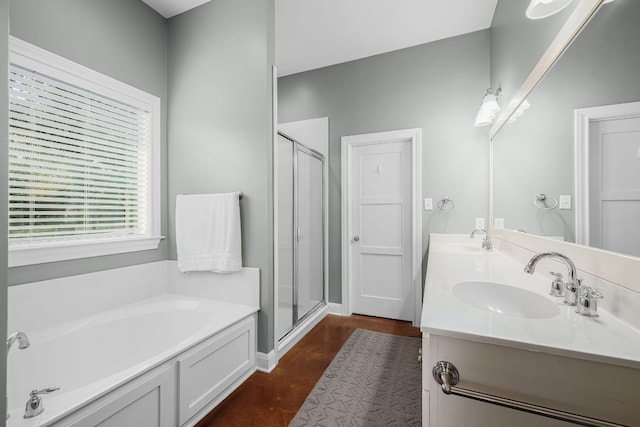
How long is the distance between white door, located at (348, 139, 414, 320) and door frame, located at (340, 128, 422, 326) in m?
0.04

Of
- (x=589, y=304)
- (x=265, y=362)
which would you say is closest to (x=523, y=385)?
(x=589, y=304)

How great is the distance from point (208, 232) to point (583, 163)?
2.15 meters

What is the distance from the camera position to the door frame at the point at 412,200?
2646 millimetres

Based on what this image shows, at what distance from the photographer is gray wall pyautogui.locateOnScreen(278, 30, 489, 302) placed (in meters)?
2.50

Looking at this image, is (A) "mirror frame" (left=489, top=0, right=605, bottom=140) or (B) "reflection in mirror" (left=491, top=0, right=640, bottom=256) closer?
(B) "reflection in mirror" (left=491, top=0, right=640, bottom=256)

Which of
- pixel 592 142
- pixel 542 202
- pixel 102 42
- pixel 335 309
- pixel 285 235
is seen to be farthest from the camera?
pixel 335 309

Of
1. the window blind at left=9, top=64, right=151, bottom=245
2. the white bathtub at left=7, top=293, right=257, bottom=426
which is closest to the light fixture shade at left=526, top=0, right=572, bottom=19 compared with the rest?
the white bathtub at left=7, top=293, right=257, bottom=426

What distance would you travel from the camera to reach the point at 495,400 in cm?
65

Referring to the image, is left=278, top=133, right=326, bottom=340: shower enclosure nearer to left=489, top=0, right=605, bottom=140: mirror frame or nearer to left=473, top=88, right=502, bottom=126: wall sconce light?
left=473, top=88, right=502, bottom=126: wall sconce light

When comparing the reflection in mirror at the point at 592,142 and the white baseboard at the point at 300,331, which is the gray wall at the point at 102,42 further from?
the reflection in mirror at the point at 592,142

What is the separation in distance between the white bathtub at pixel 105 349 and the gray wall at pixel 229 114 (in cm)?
47

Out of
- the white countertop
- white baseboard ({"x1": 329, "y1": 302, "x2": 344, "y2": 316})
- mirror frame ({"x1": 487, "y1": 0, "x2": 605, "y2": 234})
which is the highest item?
mirror frame ({"x1": 487, "y1": 0, "x2": 605, "y2": 234})

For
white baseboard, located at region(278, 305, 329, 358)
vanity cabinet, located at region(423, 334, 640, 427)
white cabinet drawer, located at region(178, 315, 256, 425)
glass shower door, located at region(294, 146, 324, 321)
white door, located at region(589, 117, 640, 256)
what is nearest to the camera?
vanity cabinet, located at region(423, 334, 640, 427)

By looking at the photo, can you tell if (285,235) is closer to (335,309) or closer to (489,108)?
(335,309)
